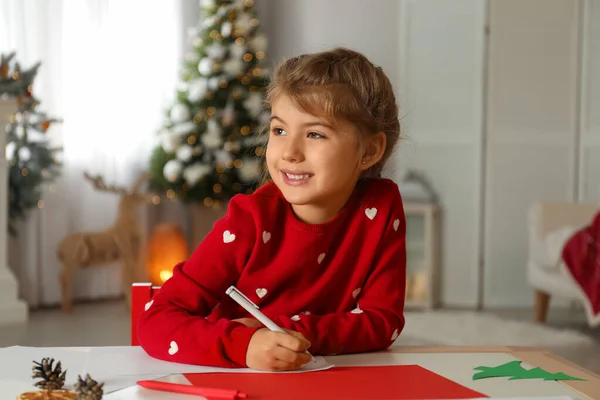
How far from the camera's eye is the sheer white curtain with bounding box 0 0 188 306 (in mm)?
4695

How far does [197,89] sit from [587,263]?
236cm

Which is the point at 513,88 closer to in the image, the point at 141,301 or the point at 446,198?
the point at 446,198

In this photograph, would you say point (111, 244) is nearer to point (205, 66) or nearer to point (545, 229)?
point (205, 66)

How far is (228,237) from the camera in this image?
117cm

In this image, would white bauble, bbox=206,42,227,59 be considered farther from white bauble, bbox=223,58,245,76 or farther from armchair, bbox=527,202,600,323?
armchair, bbox=527,202,600,323

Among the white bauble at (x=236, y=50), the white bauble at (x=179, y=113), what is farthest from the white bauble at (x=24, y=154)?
the white bauble at (x=236, y=50)

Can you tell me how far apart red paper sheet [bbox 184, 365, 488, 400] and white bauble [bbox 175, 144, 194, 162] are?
402 cm

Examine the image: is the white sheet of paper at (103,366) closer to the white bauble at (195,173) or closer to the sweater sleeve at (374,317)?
the sweater sleeve at (374,317)

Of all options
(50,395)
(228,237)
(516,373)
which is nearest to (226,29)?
(228,237)

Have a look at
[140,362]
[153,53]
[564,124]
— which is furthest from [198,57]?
[140,362]

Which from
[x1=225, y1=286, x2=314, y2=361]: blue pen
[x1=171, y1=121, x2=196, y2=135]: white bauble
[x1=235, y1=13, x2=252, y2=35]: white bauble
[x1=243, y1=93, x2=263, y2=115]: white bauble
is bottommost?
[x1=225, y1=286, x2=314, y2=361]: blue pen


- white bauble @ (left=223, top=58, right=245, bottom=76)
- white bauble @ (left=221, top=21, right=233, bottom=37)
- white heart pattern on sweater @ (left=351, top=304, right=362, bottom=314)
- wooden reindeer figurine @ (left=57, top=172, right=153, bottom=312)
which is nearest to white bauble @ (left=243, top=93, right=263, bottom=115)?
white bauble @ (left=223, top=58, right=245, bottom=76)

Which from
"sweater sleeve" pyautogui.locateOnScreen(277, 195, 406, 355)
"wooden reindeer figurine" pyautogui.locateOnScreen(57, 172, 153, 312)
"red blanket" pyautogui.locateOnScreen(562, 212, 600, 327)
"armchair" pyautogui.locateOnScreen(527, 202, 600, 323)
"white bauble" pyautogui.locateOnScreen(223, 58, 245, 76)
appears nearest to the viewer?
"sweater sleeve" pyautogui.locateOnScreen(277, 195, 406, 355)

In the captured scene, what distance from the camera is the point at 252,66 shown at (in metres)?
5.11
